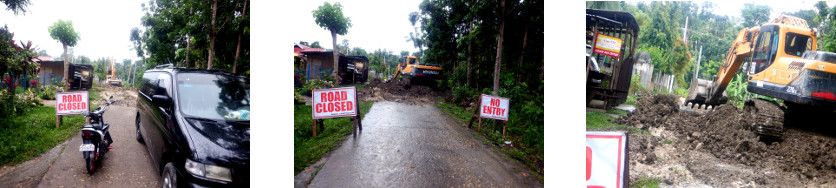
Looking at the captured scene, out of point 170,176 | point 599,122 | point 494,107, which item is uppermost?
point 494,107

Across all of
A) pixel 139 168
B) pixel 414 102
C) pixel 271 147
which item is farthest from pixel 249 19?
pixel 414 102

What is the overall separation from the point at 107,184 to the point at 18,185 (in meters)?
0.35

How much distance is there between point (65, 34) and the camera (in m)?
1.99

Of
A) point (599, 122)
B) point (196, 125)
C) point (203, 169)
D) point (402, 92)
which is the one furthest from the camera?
point (599, 122)

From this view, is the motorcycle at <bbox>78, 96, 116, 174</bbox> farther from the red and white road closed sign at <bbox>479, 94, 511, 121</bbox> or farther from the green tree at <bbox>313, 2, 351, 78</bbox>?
the red and white road closed sign at <bbox>479, 94, 511, 121</bbox>

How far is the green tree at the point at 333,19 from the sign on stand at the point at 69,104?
4.23 feet

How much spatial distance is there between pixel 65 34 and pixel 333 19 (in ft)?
4.63

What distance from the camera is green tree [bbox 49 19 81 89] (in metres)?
1.96

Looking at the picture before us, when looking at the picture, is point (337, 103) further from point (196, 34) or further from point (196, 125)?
point (196, 34)

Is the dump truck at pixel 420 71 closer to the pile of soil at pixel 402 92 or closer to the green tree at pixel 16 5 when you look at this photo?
the pile of soil at pixel 402 92

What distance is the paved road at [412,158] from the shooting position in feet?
6.45

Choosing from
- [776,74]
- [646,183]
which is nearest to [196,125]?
[646,183]

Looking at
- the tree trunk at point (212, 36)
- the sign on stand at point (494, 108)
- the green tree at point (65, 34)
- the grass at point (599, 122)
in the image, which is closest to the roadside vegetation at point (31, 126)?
the green tree at point (65, 34)

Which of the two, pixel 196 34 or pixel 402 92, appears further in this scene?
pixel 402 92
